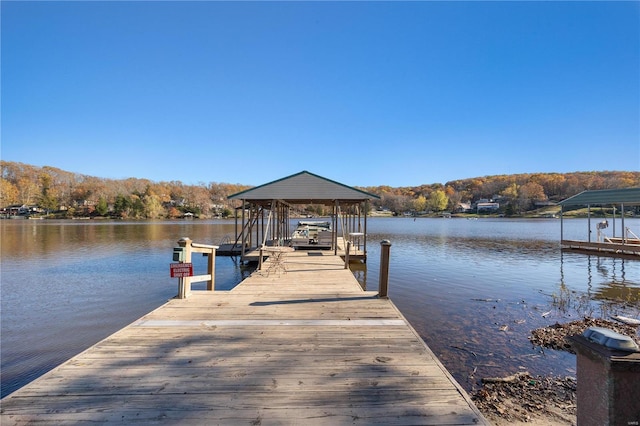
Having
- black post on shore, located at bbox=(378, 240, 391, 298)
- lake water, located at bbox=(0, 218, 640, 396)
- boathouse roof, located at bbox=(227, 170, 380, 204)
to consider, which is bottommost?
lake water, located at bbox=(0, 218, 640, 396)

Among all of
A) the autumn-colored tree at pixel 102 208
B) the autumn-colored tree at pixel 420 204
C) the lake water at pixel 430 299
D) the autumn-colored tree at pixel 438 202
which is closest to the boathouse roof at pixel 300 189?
the lake water at pixel 430 299

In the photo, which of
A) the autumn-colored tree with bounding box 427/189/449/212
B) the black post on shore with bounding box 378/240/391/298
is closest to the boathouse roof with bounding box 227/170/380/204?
the black post on shore with bounding box 378/240/391/298

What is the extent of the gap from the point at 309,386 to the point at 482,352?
14.9ft

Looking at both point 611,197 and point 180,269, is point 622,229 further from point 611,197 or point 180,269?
point 180,269

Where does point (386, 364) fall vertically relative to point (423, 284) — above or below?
above

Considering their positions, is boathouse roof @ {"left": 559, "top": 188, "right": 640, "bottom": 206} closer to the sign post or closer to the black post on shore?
the black post on shore

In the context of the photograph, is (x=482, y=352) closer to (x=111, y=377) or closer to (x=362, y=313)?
(x=362, y=313)

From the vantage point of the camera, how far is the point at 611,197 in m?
19.1

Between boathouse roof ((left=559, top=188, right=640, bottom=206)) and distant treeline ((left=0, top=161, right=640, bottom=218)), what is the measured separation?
1804 inches

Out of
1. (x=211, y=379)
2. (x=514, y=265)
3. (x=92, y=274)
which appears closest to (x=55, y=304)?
(x=92, y=274)

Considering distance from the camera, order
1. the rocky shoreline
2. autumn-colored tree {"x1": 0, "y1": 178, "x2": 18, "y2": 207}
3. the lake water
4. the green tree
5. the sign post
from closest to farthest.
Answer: the rocky shoreline < the sign post < the lake water < the green tree < autumn-colored tree {"x1": 0, "y1": 178, "x2": 18, "y2": 207}

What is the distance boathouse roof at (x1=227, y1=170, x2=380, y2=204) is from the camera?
515 inches

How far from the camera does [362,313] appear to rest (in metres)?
5.15

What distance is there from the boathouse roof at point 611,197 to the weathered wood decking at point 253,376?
20754 millimetres
